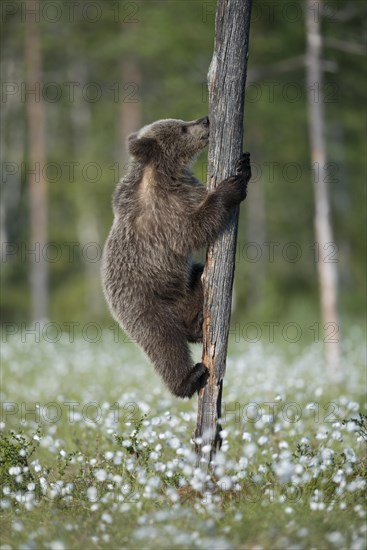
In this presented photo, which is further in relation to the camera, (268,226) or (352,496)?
(268,226)

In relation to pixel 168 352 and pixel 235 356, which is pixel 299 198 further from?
pixel 168 352

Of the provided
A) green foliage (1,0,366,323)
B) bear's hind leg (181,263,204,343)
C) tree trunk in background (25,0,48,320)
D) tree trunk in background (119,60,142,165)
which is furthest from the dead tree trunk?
tree trunk in background (25,0,48,320)

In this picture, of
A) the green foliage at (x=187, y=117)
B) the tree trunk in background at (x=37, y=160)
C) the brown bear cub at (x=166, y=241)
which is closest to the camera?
the brown bear cub at (x=166, y=241)

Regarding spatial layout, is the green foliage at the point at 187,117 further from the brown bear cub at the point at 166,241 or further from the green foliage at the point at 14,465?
the green foliage at the point at 14,465

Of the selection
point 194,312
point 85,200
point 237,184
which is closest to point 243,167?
point 237,184

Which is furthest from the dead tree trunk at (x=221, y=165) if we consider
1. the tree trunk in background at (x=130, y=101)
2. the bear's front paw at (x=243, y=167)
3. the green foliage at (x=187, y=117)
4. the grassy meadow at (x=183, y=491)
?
the tree trunk in background at (x=130, y=101)

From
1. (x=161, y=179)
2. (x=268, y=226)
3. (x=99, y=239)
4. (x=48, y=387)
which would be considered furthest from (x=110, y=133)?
(x=161, y=179)

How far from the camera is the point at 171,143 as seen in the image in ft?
23.1

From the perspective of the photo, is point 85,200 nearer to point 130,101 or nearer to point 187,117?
point 130,101

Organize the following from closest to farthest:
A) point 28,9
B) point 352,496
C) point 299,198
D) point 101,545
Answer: point 101,545 → point 352,496 → point 28,9 → point 299,198

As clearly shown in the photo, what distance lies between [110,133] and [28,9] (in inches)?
385

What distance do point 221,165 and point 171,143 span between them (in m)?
0.97

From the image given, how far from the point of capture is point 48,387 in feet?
40.7

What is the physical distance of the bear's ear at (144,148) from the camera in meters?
6.93
